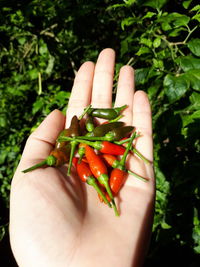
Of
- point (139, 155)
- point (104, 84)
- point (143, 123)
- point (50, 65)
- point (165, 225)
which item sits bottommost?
point (165, 225)

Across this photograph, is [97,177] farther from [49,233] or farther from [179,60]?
[179,60]

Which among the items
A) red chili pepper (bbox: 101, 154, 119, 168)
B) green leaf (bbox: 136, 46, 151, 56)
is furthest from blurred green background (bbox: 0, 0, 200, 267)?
red chili pepper (bbox: 101, 154, 119, 168)

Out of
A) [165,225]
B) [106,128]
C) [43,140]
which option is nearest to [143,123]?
[106,128]

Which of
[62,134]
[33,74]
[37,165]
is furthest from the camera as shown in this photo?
[33,74]

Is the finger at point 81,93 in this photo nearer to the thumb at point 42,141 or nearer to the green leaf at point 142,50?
the thumb at point 42,141

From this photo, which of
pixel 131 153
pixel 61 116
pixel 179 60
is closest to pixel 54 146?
pixel 61 116

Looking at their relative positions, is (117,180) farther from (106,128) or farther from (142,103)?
(142,103)

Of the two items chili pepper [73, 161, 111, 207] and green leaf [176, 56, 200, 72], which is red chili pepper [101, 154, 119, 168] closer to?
chili pepper [73, 161, 111, 207]
